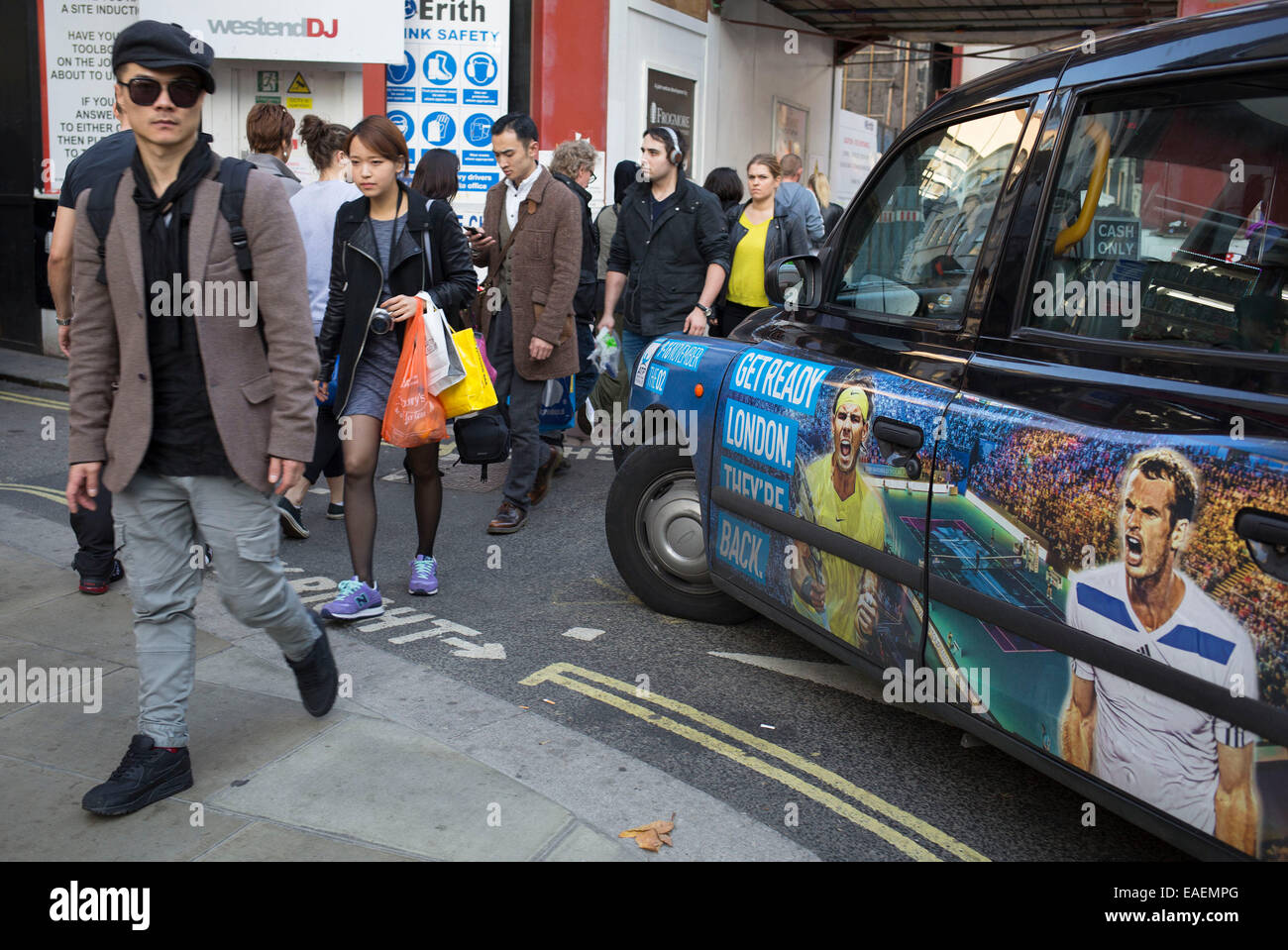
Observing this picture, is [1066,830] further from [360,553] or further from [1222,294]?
[360,553]

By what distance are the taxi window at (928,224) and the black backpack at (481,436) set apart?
1.79 meters

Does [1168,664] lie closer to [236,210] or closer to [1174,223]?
[1174,223]

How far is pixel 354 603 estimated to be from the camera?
15.5 feet

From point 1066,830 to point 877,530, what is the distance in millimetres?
953

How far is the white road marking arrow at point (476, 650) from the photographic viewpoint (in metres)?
4.48

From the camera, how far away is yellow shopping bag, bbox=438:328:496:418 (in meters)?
4.89

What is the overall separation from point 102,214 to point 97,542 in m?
2.26

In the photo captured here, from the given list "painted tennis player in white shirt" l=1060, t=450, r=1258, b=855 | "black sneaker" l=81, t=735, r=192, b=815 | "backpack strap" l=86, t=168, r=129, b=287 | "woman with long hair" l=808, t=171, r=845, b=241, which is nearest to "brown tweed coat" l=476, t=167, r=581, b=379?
"backpack strap" l=86, t=168, r=129, b=287

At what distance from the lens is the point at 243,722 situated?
12.3ft

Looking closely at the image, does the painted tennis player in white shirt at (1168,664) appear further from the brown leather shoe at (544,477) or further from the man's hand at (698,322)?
the brown leather shoe at (544,477)

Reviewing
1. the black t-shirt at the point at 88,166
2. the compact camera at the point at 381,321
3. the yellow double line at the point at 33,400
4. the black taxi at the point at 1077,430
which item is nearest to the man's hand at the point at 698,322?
the compact camera at the point at 381,321

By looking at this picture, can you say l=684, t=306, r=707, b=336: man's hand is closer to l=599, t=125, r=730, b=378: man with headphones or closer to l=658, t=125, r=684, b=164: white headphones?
l=599, t=125, r=730, b=378: man with headphones

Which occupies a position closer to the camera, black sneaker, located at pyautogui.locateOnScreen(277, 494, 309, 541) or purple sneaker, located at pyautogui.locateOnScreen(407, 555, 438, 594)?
purple sneaker, located at pyautogui.locateOnScreen(407, 555, 438, 594)

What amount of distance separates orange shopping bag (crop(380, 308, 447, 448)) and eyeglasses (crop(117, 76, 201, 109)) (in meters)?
1.72
